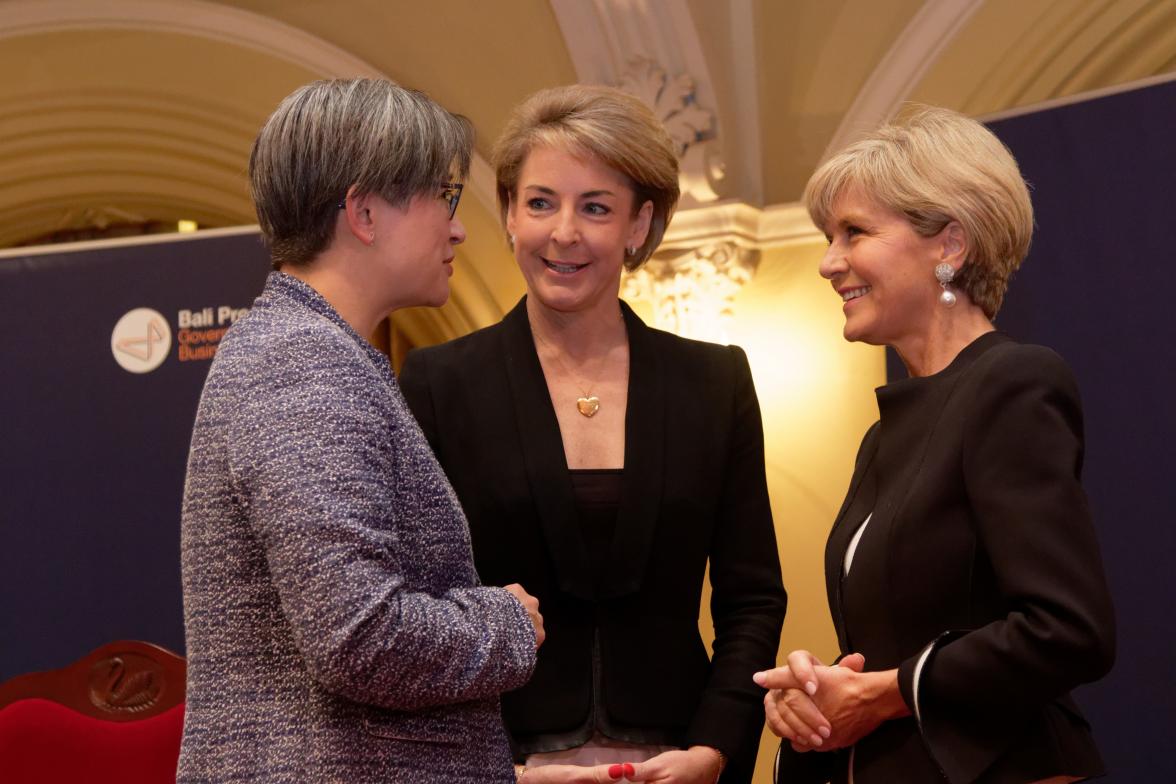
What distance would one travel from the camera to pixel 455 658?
1622 millimetres

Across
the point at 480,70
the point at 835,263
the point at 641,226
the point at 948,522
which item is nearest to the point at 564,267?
the point at 641,226

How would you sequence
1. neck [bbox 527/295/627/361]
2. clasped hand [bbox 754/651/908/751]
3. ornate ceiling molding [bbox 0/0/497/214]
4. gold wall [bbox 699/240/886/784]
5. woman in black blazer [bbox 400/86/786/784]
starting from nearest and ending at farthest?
clasped hand [bbox 754/651/908/751]
woman in black blazer [bbox 400/86/786/784]
neck [bbox 527/295/627/361]
gold wall [bbox 699/240/886/784]
ornate ceiling molding [bbox 0/0/497/214]

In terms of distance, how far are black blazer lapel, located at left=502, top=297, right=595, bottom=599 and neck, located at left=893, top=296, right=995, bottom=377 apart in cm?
60

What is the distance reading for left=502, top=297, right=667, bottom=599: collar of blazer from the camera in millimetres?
2314

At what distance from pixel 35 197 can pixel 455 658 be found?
6067 mm

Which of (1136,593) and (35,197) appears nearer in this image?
(1136,593)

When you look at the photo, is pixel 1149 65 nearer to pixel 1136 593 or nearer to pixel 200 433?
pixel 1136 593

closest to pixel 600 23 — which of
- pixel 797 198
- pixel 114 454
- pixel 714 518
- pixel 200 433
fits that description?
pixel 797 198

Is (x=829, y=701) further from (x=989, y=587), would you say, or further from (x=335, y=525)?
(x=335, y=525)

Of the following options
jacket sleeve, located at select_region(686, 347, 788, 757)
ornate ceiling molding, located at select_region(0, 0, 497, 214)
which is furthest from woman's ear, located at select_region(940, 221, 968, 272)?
ornate ceiling molding, located at select_region(0, 0, 497, 214)

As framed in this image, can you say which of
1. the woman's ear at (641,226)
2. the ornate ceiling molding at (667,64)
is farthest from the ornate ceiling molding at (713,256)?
the woman's ear at (641,226)

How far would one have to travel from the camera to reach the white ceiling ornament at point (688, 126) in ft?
17.5

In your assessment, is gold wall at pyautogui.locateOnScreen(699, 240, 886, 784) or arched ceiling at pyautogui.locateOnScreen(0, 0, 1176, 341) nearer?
arched ceiling at pyautogui.locateOnScreen(0, 0, 1176, 341)

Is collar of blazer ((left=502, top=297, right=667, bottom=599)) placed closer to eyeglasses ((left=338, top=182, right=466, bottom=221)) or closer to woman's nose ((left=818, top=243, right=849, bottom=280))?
woman's nose ((left=818, top=243, right=849, bottom=280))
